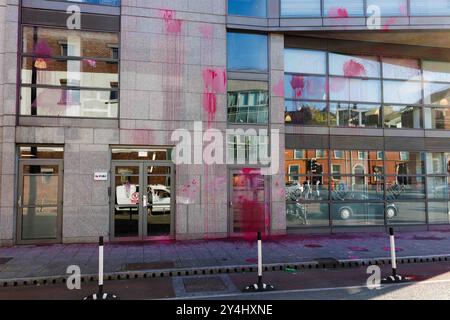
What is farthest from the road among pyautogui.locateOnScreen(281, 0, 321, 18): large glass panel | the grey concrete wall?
pyautogui.locateOnScreen(281, 0, 321, 18): large glass panel

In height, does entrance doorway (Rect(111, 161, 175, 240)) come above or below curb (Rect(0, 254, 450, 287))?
above

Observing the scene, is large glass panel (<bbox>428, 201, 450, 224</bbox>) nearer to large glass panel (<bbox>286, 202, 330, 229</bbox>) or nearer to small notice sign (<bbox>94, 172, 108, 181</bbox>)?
large glass panel (<bbox>286, 202, 330, 229</bbox>)

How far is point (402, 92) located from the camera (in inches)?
587

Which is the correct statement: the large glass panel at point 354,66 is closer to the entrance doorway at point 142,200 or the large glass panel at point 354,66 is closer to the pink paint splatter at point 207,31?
the pink paint splatter at point 207,31

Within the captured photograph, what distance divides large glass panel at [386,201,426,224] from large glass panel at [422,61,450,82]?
5.21m

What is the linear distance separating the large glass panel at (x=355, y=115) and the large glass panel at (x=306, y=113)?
1.21 ft

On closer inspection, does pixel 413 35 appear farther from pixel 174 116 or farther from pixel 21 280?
pixel 21 280

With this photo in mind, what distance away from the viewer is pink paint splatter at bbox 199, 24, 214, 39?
12841 mm

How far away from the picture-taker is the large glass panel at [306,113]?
544 inches

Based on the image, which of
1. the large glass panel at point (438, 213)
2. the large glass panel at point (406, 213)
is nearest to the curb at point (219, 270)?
the large glass panel at point (406, 213)

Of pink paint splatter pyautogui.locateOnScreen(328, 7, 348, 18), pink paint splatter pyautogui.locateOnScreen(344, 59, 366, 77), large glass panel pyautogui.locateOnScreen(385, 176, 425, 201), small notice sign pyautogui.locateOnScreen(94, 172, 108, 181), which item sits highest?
pink paint splatter pyautogui.locateOnScreen(328, 7, 348, 18)
